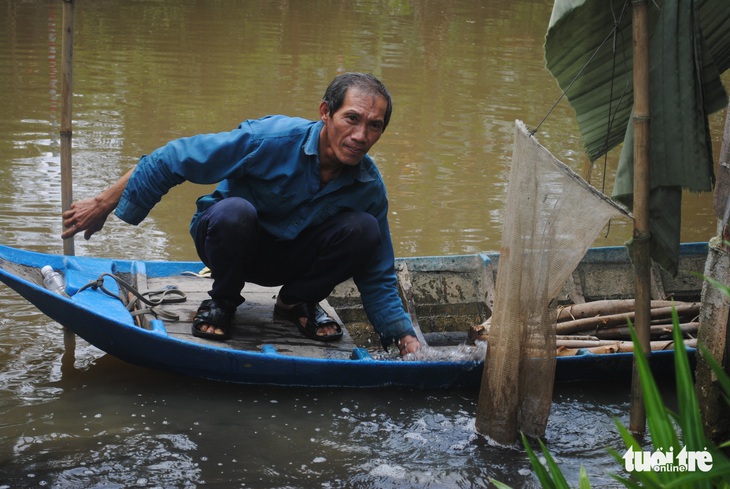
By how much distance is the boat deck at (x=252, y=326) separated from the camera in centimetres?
371

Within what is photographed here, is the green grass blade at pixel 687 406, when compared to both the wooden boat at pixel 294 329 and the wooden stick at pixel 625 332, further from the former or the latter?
the wooden stick at pixel 625 332

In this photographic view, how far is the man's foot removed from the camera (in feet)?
11.9

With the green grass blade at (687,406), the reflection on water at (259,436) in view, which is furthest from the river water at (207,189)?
the green grass blade at (687,406)

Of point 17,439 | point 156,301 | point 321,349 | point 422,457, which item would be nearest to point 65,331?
point 156,301

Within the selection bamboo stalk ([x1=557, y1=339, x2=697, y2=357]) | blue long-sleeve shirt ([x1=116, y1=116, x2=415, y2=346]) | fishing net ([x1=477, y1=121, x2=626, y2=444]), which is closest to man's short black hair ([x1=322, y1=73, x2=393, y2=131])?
blue long-sleeve shirt ([x1=116, y1=116, x2=415, y2=346])

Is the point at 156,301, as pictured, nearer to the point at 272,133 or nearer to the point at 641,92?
the point at 272,133

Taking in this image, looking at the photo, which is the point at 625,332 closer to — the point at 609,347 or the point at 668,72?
the point at 609,347

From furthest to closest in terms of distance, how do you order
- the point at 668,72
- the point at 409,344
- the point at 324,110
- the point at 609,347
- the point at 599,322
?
the point at 599,322 → the point at 609,347 → the point at 409,344 → the point at 324,110 → the point at 668,72

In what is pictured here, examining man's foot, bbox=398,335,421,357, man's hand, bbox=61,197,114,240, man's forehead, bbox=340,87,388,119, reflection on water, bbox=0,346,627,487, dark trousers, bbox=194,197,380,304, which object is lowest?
reflection on water, bbox=0,346,627,487

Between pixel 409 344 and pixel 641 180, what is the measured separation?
3.75 feet

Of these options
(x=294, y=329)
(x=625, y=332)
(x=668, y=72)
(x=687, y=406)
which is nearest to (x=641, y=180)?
(x=668, y=72)

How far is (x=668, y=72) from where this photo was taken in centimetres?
314

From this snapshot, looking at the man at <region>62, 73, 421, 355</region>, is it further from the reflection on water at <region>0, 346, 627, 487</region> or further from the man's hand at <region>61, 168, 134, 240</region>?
the reflection on water at <region>0, 346, 627, 487</region>

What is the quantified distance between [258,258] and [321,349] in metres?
0.47
